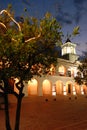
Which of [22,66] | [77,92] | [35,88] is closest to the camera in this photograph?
[22,66]

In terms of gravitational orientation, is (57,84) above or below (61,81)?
below

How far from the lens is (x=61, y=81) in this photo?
127 ft

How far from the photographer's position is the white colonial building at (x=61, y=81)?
34.8 m

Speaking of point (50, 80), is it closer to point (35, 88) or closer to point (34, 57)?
point (35, 88)

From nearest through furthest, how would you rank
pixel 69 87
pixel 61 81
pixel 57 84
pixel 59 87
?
pixel 61 81 < pixel 59 87 < pixel 57 84 < pixel 69 87

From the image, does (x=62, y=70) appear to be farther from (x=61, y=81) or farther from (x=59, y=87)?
(x=59, y=87)

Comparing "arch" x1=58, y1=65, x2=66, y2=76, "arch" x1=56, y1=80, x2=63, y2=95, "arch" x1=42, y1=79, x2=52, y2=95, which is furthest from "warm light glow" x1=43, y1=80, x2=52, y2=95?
"arch" x1=58, y1=65, x2=66, y2=76

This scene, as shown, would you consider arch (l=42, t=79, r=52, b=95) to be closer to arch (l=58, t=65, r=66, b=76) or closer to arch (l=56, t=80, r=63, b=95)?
arch (l=56, t=80, r=63, b=95)

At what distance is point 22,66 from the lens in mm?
9406

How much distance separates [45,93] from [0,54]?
28442mm

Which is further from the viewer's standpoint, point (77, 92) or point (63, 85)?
point (77, 92)

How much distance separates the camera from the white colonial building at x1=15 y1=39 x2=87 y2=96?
3483cm

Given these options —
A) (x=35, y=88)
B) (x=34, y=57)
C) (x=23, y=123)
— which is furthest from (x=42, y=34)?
(x=35, y=88)

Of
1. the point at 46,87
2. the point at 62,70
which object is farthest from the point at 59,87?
the point at 62,70
